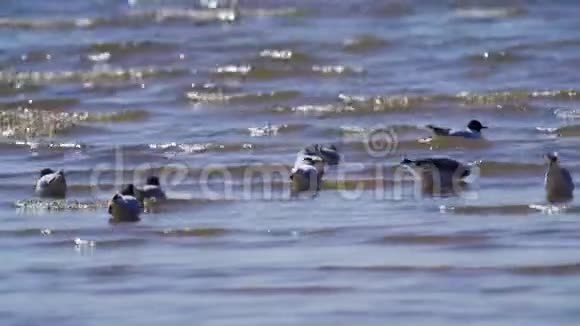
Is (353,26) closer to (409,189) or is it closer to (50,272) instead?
(409,189)

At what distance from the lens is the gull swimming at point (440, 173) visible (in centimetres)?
1216

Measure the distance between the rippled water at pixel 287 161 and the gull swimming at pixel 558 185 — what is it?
175mm

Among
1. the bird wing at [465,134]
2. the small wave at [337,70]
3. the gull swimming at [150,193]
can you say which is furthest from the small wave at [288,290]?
the small wave at [337,70]

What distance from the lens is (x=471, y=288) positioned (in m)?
8.65

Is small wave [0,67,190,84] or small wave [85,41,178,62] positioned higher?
small wave [85,41,178,62]

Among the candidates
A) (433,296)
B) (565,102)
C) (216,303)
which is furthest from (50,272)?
(565,102)

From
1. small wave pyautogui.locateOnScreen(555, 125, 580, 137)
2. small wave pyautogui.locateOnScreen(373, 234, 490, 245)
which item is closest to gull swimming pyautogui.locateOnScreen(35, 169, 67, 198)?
small wave pyautogui.locateOnScreen(373, 234, 490, 245)

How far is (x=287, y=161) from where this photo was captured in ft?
44.9

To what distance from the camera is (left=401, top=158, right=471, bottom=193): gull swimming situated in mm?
12156

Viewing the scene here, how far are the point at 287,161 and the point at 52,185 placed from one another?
228 cm

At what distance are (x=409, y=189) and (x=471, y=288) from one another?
143 inches

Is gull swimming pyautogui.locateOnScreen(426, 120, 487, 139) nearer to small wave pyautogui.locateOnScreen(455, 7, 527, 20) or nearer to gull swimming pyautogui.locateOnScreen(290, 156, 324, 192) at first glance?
gull swimming pyautogui.locateOnScreen(290, 156, 324, 192)

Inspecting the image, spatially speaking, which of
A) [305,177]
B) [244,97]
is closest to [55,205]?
[305,177]

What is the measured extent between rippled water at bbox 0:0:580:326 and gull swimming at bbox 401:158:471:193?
0.16m
